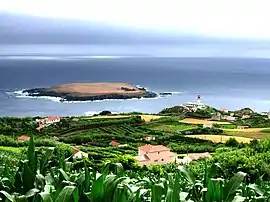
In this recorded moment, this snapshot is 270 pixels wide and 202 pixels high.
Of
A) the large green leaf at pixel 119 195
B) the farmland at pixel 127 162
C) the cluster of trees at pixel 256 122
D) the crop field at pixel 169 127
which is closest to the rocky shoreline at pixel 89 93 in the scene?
the farmland at pixel 127 162

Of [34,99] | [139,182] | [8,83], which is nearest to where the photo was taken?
[139,182]

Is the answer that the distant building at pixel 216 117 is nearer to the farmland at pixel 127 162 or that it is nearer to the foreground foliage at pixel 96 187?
the farmland at pixel 127 162

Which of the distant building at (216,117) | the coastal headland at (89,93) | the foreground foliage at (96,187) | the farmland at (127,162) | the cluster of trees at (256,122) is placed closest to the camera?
the foreground foliage at (96,187)

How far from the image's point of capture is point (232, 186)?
72.5 inches

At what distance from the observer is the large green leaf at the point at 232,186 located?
5.98 ft

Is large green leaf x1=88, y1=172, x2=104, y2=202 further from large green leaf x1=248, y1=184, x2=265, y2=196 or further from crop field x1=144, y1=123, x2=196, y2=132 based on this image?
crop field x1=144, y1=123, x2=196, y2=132

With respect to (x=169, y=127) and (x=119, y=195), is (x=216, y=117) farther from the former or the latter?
(x=119, y=195)

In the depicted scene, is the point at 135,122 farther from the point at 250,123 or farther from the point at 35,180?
the point at 35,180

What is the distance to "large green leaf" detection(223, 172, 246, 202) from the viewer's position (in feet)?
5.98

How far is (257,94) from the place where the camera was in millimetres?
56000

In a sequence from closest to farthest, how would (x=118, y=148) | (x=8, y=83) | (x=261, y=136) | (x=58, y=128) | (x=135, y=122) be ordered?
(x=118, y=148) → (x=261, y=136) → (x=58, y=128) → (x=135, y=122) → (x=8, y=83)

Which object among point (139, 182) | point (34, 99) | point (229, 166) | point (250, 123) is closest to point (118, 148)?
point (229, 166)

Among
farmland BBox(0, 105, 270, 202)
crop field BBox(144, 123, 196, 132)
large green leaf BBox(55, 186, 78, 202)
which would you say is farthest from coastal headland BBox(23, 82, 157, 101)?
large green leaf BBox(55, 186, 78, 202)

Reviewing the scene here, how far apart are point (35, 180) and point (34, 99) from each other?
44.0 meters
